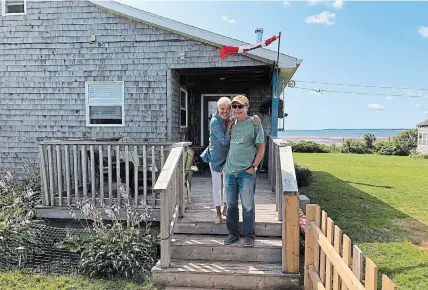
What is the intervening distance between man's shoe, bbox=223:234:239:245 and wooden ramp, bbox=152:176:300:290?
50mm

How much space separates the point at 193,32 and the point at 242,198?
4546 millimetres

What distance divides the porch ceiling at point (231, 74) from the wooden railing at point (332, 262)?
4985mm

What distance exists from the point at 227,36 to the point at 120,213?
4158 mm

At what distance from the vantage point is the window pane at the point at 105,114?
7723mm

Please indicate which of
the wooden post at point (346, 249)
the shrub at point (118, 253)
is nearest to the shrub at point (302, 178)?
the shrub at point (118, 253)

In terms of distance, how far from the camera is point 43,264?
4.33 m

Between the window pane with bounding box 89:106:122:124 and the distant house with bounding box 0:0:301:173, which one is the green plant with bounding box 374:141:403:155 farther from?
the window pane with bounding box 89:106:122:124

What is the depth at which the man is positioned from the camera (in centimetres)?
362

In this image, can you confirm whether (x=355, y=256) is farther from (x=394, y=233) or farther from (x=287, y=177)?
(x=394, y=233)

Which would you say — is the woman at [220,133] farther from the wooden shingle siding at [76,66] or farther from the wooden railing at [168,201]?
the wooden shingle siding at [76,66]

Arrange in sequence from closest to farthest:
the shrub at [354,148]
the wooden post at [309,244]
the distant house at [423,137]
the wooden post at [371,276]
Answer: the wooden post at [371,276] < the wooden post at [309,244] < the distant house at [423,137] < the shrub at [354,148]

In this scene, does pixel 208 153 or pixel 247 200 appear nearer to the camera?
pixel 247 200

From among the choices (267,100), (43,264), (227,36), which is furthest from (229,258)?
(267,100)

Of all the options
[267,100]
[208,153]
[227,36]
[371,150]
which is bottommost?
[371,150]
